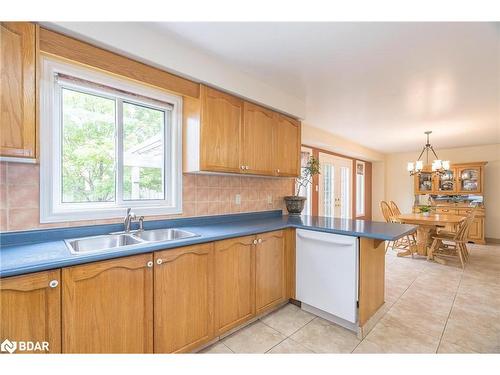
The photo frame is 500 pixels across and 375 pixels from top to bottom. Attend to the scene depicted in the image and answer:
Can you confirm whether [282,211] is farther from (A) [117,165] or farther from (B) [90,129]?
(B) [90,129]

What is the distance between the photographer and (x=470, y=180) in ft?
17.4

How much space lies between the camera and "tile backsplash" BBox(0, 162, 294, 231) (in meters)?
1.39

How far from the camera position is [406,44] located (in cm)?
178

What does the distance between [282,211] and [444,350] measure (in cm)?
197

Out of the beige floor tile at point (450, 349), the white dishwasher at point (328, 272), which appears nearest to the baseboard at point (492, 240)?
the beige floor tile at point (450, 349)

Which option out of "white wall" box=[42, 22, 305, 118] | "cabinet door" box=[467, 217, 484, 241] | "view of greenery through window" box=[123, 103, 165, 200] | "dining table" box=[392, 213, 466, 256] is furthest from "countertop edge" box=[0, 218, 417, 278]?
"cabinet door" box=[467, 217, 484, 241]

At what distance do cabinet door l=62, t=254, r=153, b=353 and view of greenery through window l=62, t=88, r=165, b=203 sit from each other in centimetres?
78

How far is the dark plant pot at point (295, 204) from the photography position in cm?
303

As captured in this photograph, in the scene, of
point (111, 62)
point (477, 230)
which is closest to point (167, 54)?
point (111, 62)

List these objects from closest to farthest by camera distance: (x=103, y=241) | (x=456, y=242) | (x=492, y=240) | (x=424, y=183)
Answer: (x=103, y=241), (x=456, y=242), (x=492, y=240), (x=424, y=183)

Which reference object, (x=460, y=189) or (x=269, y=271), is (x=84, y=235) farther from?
(x=460, y=189)

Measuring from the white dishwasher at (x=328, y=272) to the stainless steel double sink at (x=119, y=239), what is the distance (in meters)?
1.07

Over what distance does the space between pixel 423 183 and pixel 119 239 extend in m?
6.75

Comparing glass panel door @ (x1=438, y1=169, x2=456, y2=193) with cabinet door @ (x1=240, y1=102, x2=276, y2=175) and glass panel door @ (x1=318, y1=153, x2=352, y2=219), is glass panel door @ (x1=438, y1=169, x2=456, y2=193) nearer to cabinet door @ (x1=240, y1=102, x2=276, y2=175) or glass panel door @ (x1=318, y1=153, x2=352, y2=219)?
glass panel door @ (x1=318, y1=153, x2=352, y2=219)
